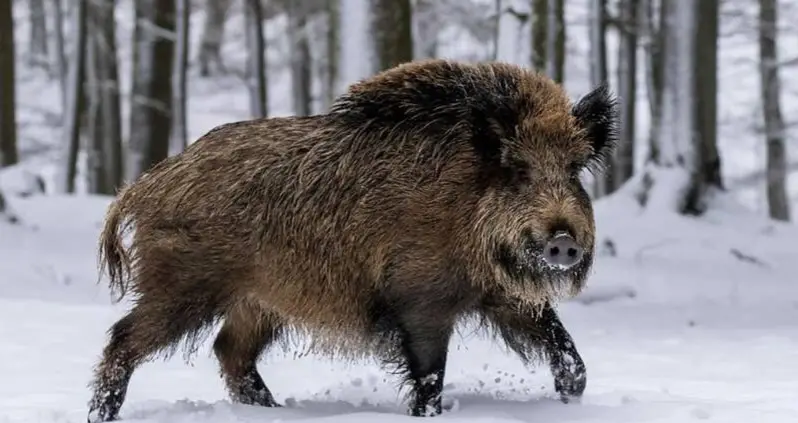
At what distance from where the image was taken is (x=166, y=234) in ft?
18.5

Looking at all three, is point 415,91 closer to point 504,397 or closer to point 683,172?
point 504,397

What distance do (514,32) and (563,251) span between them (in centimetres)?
703

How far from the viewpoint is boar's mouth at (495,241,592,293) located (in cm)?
494

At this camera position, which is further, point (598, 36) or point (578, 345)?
point (598, 36)

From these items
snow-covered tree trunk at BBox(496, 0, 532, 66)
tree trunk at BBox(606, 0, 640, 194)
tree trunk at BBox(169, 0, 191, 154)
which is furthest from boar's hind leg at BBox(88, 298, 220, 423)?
tree trunk at BBox(606, 0, 640, 194)

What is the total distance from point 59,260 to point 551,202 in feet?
25.1

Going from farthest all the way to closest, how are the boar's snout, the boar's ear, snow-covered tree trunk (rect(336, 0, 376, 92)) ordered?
snow-covered tree trunk (rect(336, 0, 376, 92)), the boar's ear, the boar's snout

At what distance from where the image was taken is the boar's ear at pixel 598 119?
17.5ft

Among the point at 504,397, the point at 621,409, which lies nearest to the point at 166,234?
the point at 504,397

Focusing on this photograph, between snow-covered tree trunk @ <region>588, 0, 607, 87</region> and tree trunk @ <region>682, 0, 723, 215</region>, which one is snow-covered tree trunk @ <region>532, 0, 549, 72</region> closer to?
tree trunk @ <region>682, 0, 723, 215</region>

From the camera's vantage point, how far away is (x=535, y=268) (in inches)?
196

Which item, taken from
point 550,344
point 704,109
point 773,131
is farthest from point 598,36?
point 550,344

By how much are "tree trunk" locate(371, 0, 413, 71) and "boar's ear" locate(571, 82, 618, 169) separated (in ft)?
14.6

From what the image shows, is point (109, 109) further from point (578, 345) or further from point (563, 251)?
point (563, 251)
